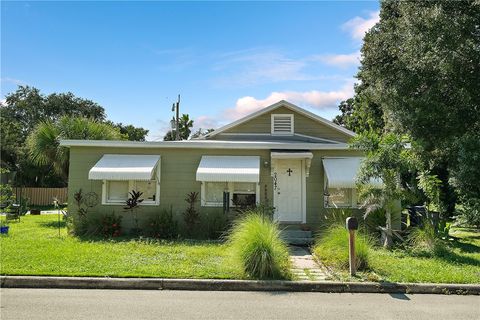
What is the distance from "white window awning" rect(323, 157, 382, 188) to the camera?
42.8ft

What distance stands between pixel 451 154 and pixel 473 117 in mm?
→ 1560

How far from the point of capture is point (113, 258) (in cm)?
932

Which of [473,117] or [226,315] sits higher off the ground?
[473,117]

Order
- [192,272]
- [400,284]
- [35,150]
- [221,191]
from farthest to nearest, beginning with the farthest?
1. [35,150]
2. [221,191]
3. [192,272]
4. [400,284]

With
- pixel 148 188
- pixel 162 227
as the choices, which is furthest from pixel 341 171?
pixel 148 188

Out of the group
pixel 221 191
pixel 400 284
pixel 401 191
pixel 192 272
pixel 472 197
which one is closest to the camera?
pixel 400 284

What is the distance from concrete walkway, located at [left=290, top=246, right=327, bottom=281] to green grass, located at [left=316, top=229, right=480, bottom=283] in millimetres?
349

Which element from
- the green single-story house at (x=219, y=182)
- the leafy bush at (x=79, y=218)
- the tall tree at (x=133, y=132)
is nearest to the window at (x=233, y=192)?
the green single-story house at (x=219, y=182)

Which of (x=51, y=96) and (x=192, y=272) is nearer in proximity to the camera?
(x=192, y=272)

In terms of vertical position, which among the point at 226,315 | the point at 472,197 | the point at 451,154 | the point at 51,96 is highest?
the point at 51,96

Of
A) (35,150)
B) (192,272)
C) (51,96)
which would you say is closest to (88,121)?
(35,150)

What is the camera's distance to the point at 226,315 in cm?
596

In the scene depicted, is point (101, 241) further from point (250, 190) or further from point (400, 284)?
point (400, 284)

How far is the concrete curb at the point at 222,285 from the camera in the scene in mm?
7535
